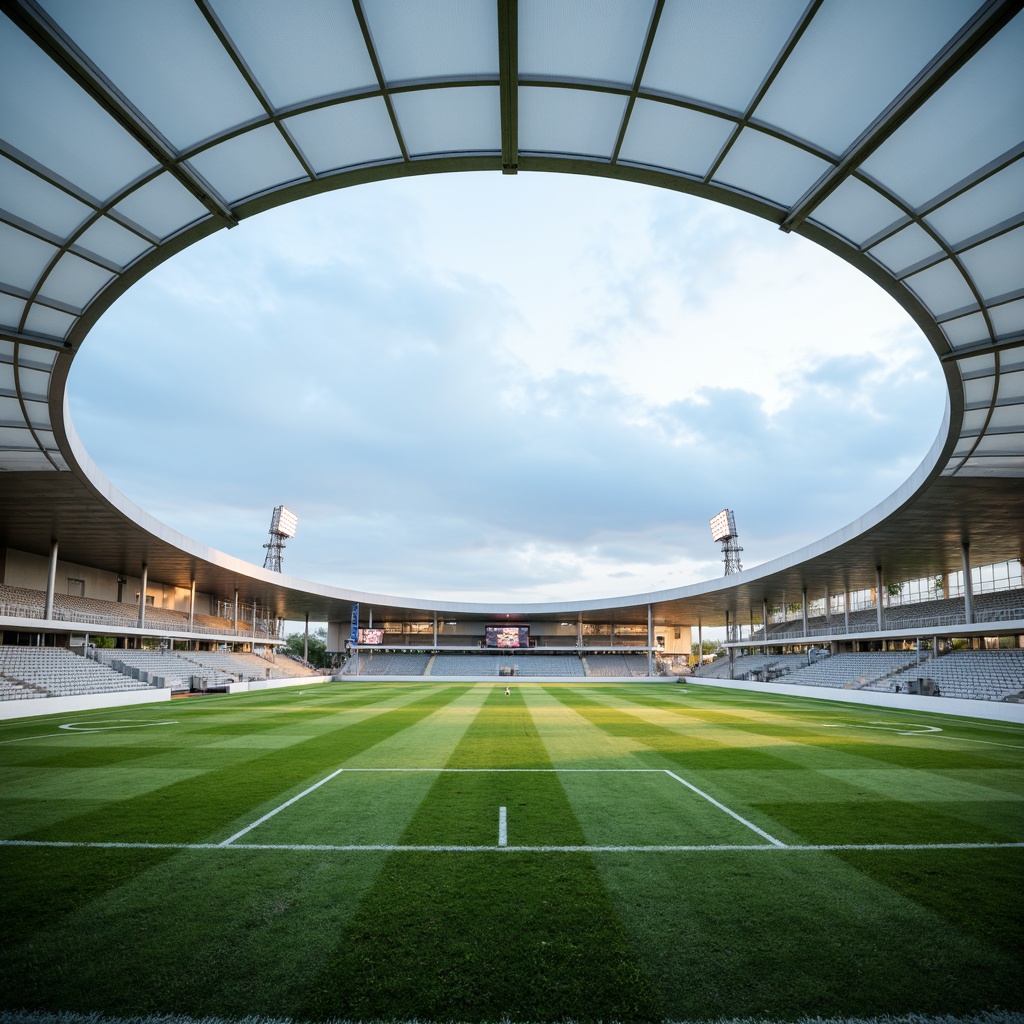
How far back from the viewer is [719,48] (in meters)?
7.62

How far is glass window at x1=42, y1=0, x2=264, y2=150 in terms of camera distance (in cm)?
715

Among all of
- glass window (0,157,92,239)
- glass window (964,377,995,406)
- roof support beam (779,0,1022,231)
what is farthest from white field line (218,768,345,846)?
glass window (964,377,995,406)

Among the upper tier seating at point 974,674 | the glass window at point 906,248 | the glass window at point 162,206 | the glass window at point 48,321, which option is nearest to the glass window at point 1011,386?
the glass window at point 906,248

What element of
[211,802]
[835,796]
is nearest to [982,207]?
[835,796]

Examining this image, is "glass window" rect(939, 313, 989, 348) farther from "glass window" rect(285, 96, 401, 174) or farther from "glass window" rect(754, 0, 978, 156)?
"glass window" rect(285, 96, 401, 174)

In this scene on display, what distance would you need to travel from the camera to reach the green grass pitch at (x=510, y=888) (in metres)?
4.84

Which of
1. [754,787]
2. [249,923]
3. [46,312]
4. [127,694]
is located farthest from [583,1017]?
[127,694]

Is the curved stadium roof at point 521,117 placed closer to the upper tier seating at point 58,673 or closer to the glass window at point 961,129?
the glass window at point 961,129

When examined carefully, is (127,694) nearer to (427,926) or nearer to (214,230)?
(214,230)

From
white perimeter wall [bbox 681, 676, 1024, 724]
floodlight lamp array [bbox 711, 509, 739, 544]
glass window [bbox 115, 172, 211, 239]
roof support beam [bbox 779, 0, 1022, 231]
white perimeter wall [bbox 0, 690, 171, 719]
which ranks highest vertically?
floodlight lamp array [bbox 711, 509, 739, 544]

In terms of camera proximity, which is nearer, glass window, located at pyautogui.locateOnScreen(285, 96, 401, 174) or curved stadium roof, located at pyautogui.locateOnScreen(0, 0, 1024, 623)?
curved stadium roof, located at pyautogui.locateOnScreen(0, 0, 1024, 623)

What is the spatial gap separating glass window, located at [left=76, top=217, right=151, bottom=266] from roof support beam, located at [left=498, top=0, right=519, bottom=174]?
655 cm

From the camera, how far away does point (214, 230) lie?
10.7m

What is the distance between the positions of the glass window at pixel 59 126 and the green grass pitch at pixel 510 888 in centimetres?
943
